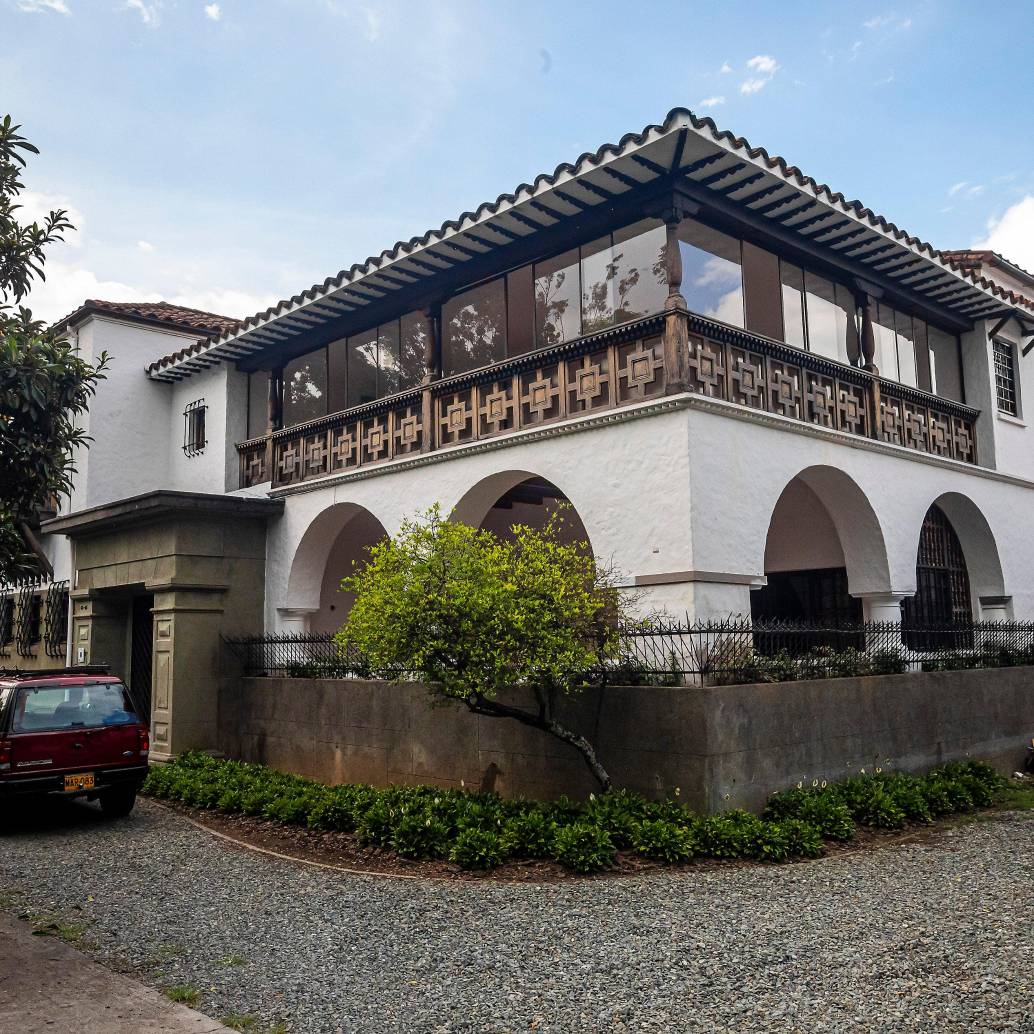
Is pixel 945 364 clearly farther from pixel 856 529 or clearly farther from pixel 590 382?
pixel 590 382

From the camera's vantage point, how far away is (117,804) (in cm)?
1166

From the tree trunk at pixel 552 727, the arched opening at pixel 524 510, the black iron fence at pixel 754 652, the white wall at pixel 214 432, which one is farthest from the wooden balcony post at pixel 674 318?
the white wall at pixel 214 432

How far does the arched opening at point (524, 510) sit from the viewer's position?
12641 millimetres

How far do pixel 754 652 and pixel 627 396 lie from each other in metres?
3.10

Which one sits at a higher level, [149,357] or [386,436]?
[149,357]

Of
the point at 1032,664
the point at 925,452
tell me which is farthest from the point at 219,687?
the point at 1032,664

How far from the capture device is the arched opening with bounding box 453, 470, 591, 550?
12641 mm

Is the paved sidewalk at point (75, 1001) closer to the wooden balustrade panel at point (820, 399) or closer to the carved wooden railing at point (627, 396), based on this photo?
the carved wooden railing at point (627, 396)

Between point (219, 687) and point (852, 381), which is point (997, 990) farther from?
point (219, 687)

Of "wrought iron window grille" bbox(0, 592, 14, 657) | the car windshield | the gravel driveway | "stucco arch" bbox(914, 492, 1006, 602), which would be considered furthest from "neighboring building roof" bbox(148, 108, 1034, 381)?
"wrought iron window grille" bbox(0, 592, 14, 657)

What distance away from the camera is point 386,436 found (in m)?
14.0

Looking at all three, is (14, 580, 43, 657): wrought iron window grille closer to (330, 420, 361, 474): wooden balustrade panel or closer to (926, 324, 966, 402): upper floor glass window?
(330, 420, 361, 474): wooden balustrade panel

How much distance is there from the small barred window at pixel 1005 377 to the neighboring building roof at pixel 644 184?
0.86 metres

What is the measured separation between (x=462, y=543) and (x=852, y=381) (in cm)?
629
